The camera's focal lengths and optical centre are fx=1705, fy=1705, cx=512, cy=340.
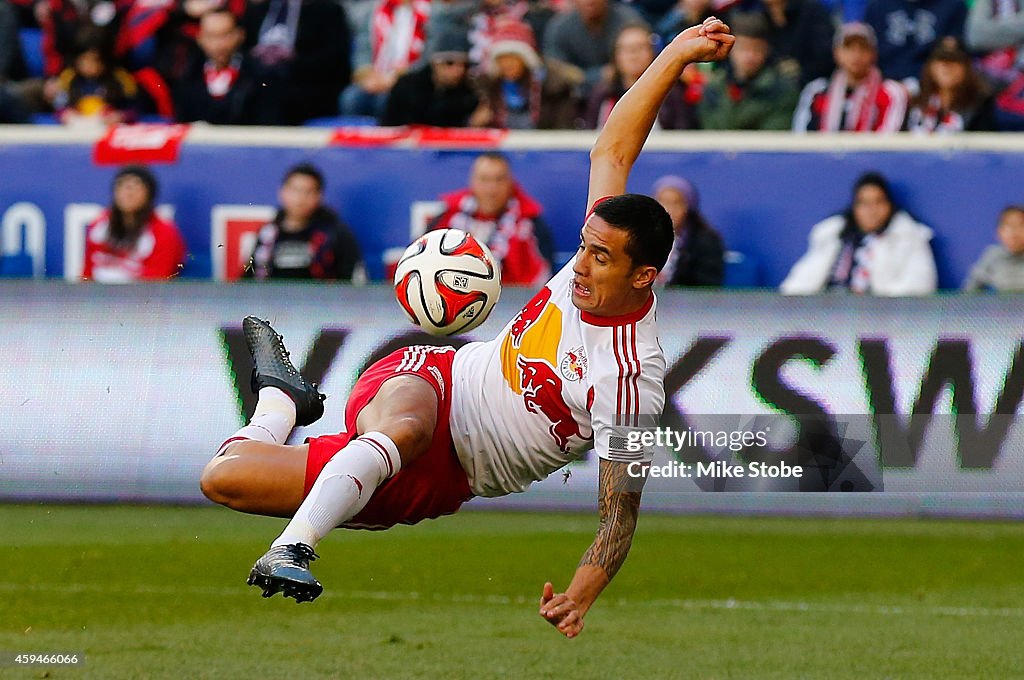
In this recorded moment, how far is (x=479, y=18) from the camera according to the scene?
13.2 metres

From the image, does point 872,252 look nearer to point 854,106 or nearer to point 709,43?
point 854,106

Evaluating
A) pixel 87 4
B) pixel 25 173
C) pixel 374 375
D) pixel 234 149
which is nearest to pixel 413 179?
pixel 234 149

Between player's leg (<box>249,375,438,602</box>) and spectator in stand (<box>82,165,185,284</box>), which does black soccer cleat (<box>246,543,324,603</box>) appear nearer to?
player's leg (<box>249,375,438,602</box>)

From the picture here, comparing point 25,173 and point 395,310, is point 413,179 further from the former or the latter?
point 25,173

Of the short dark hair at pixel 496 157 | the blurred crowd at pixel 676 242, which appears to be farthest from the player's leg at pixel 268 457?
the short dark hair at pixel 496 157

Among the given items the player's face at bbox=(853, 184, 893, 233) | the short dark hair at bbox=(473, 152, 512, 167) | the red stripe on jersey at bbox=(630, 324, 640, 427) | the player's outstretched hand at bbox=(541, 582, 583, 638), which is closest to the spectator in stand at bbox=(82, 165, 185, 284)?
the short dark hair at bbox=(473, 152, 512, 167)

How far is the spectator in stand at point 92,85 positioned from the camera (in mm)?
13609

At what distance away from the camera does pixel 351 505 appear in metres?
5.85

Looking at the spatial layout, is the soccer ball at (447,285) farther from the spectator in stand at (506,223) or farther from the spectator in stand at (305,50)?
the spectator in stand at (305,50)

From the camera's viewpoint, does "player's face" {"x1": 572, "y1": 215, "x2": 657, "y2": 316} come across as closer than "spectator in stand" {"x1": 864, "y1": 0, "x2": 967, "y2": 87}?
Yes

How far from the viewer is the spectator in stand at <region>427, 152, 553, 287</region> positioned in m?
11.5

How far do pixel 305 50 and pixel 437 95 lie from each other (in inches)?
54.3

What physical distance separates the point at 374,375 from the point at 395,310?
4213 millimetres

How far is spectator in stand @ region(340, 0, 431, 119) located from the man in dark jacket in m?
0.55
